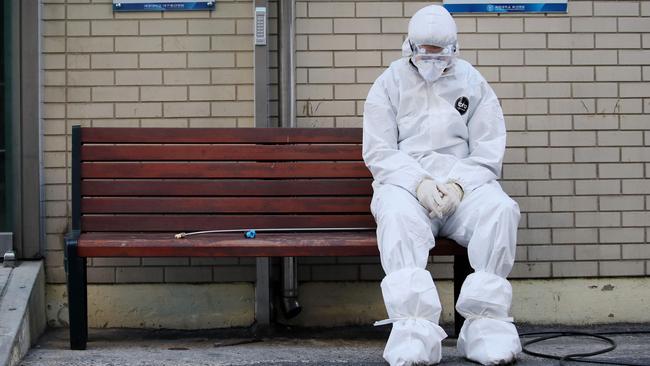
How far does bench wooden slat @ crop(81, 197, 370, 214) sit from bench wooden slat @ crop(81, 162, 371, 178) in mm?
129

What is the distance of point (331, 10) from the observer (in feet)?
17.9

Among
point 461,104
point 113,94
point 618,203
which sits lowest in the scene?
point 618,203

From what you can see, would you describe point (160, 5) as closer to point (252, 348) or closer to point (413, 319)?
point (252, 348)

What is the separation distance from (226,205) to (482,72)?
178 cm

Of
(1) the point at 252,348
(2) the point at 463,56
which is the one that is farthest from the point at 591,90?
(1) the point at 252,348

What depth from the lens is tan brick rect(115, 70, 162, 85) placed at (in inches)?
214

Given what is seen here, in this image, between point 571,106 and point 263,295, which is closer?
point 263,295

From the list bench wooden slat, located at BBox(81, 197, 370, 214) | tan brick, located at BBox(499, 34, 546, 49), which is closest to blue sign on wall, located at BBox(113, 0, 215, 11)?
bench wooden slat, located at BBox(81, 197, 370, 214)

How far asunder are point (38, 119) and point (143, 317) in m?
1.33

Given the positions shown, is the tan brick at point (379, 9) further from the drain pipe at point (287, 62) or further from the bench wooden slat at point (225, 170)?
the bench wooden slat at point (225, 170)

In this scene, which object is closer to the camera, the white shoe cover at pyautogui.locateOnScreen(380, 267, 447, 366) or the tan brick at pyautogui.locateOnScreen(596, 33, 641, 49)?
the white shoe cover at pyautogui.locateOnScreen(380, 267, 447, 366)

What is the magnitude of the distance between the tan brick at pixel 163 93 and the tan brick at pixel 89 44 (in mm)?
331

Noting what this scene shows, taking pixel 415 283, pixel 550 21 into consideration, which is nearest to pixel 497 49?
pixel 550 21

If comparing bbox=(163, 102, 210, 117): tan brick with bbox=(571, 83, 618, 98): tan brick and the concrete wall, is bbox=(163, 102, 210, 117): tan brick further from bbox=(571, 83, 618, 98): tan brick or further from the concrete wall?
bbox=(571, 83, 618, 98): tan brick
